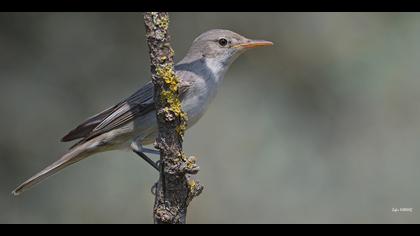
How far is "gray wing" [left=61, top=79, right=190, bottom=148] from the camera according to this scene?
6.20 m

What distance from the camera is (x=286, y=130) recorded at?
9.01 metres

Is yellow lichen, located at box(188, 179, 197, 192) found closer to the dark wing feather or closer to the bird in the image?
the bird

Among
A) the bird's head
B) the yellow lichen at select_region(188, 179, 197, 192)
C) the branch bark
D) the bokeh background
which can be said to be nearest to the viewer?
the branch bark

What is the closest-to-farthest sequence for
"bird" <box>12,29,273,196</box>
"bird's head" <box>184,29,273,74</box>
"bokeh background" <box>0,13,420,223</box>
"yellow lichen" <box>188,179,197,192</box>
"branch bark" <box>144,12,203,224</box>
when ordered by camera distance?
"branch bark" <box>144,12,203,224</box>
"yellow lichen" <box>188,179,197,192</box>
"bird" <box>12,29,273,196</box>
"bird's head" <box>184,29,273,74</box>
"bokeh background" <box>0,13,420,223</box>

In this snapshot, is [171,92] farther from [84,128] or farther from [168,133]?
[84,128]

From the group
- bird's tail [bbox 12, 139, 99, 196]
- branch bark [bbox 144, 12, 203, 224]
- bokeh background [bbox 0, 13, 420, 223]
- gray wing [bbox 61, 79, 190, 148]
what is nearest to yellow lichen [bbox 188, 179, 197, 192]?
branch bark [bbox 144, 12, 203, 224]

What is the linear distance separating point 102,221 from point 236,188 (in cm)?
166

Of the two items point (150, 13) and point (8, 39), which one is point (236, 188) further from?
point (150, 13)

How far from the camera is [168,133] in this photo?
15.5ft

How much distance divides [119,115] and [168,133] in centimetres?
160

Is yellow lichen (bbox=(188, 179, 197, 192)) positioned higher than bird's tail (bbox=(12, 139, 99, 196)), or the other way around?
bird's tail (bbox=(12, 139, 99, 196))

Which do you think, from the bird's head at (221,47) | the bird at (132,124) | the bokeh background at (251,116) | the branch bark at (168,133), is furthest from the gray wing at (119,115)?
the bokeh background at (251,116)

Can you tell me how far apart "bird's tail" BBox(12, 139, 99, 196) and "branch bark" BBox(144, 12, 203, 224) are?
149 cm

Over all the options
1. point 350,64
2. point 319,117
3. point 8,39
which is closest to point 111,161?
point 8,39
